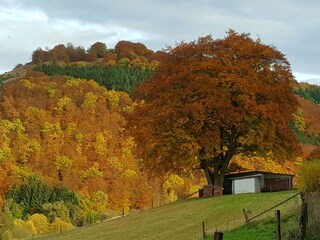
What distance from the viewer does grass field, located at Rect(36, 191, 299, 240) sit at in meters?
31.6

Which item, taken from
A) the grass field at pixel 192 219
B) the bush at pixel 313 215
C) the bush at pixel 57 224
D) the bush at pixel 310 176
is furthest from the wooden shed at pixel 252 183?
the bush at pixel 57 224

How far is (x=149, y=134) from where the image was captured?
148 feet

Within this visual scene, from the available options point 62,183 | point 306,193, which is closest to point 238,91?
point 306,193

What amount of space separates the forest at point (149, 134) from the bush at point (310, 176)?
17182mm

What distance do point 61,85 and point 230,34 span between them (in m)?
145

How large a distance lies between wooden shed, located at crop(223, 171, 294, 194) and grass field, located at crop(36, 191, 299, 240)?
6.06m

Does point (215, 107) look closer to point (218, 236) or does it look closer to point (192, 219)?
point (192, 219)

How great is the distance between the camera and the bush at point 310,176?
86.8 feet

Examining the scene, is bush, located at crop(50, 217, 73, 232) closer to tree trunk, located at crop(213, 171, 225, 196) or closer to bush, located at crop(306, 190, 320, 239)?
tree trunk, located at crop(213, 171, 225, 196)

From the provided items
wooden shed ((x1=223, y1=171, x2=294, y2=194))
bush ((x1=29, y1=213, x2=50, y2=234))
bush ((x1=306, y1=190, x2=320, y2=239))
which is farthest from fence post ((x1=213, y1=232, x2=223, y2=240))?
bush ((x1=29, y1=213, x2=50, y2=234))

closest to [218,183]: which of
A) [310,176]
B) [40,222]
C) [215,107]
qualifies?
[215,107]

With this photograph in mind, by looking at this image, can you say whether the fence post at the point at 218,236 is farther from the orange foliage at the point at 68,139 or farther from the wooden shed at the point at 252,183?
the orange foliage at the point at 68,139

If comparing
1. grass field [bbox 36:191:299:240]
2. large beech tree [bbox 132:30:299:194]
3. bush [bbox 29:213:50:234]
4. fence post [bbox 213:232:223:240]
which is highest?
large beech tree [bbox 132:30:299:194]

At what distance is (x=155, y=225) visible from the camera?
3700cm
